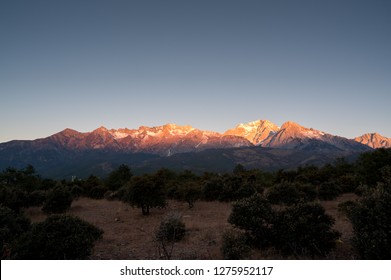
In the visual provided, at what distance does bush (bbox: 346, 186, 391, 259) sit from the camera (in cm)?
984

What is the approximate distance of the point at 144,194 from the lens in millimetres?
30047

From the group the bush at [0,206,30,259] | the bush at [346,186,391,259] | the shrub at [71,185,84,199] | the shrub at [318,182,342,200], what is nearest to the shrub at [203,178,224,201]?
the shrub at [318,182,342,200]

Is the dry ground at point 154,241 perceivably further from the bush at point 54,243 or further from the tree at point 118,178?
the tree at point 118,178

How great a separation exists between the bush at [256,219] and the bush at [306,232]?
2.15 feet

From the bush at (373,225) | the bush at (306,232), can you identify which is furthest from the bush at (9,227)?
the bush at (373,225)

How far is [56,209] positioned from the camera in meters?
31.6

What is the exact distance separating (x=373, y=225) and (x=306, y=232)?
136 inches

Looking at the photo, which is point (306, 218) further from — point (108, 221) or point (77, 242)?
point (108, 221)

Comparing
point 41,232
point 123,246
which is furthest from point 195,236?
point 41,232

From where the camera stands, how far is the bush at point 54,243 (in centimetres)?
1175

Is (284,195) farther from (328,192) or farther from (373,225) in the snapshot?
(373,225)

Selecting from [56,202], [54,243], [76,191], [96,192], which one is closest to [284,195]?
[54,243]

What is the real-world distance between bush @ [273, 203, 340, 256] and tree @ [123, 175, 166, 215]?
60.9 feet
